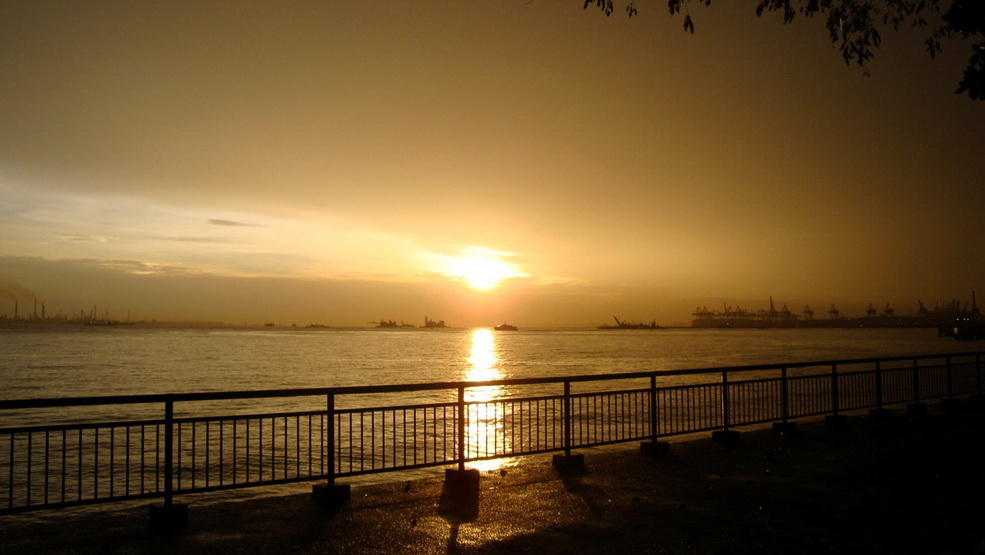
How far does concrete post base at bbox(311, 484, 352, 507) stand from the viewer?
8672 mm

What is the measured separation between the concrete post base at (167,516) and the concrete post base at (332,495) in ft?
5.21

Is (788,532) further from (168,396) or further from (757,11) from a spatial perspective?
(757,11)

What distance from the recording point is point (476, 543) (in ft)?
23.1

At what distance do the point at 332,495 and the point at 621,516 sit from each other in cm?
348

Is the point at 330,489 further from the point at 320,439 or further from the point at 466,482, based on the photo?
the point at 320,439

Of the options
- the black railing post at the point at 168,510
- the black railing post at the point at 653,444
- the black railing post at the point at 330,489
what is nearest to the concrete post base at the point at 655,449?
the black railing post at the point at 653,444

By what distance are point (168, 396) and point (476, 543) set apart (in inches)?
151

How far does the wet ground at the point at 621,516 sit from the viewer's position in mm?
6969

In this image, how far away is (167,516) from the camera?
7.63 meters

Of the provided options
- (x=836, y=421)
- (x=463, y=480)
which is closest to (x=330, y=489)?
(x=463, y=480)

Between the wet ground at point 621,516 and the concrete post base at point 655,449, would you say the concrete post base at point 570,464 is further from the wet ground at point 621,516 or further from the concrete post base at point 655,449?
the concrete post base at point 655,449

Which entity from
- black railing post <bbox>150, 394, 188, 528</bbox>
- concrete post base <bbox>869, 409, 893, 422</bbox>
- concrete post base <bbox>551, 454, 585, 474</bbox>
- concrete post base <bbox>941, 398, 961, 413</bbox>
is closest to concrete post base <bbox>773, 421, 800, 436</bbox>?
concrete post base <bbox>869, 409, 893, 422</bbox>

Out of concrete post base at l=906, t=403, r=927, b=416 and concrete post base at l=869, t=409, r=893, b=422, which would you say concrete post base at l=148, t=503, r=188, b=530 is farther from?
concrete post base at l=906, t=403, r=927, b=416

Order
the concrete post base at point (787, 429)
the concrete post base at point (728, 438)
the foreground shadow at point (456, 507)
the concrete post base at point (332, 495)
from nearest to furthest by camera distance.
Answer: the foreground shadow at point (456, 507) < the concrete post base at point (332, 495) < the concrete post base at point (728, 438) < the concrete post base at point (787, 429)
